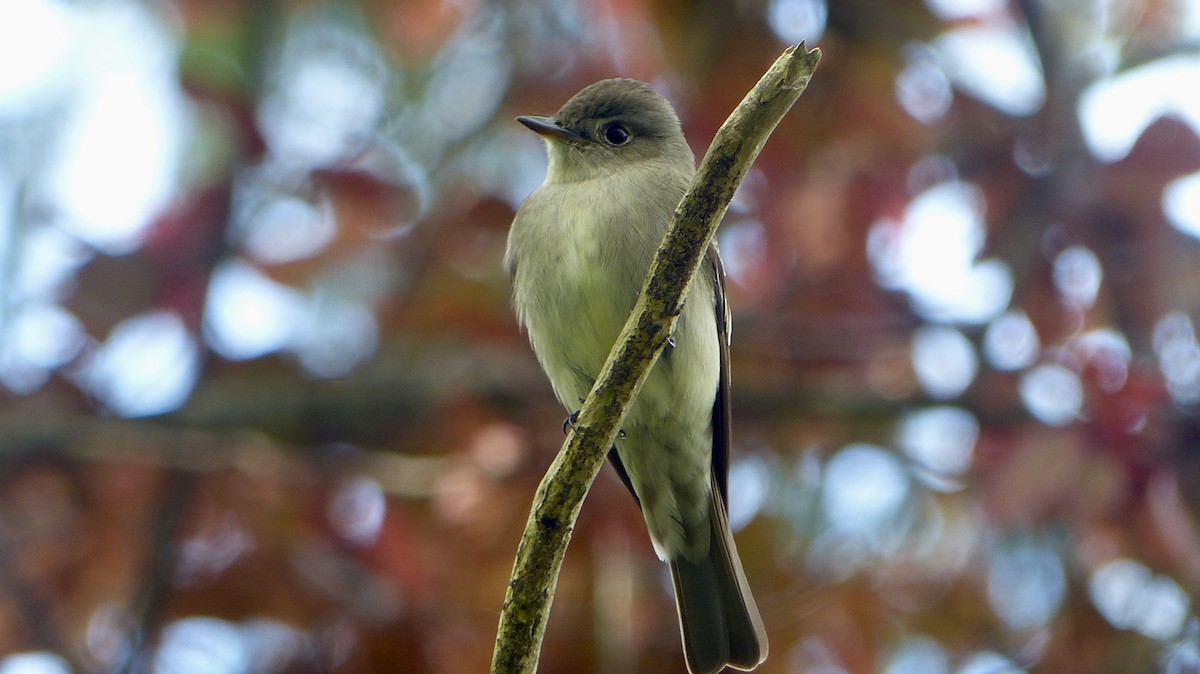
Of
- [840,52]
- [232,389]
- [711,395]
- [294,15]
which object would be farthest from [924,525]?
[294,15]

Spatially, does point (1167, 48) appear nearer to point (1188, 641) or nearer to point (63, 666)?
point (1188, 641)

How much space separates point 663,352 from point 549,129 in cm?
95

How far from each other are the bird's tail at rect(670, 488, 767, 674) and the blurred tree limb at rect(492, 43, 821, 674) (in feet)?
4.23

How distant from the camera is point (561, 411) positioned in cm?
498

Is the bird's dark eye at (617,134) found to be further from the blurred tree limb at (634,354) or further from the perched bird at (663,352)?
the blurred tree limb at (634,354)

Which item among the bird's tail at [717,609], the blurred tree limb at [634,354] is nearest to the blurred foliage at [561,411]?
the bird's tail at [717,609]

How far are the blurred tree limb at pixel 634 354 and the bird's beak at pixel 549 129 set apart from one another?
5.96 feet

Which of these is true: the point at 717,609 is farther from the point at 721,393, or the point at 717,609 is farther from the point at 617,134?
the point at 617,134

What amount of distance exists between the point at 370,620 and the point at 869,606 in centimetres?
205

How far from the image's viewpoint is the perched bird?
11.6 feet

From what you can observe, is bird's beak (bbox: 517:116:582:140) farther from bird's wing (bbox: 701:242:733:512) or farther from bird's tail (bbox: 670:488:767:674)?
bird's tail (bbox: 670:488:767:674)

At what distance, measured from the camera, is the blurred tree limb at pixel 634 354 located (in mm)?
2250

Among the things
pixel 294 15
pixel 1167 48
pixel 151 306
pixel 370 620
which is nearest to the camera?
pixel 370 620

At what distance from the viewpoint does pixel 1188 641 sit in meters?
4.20
